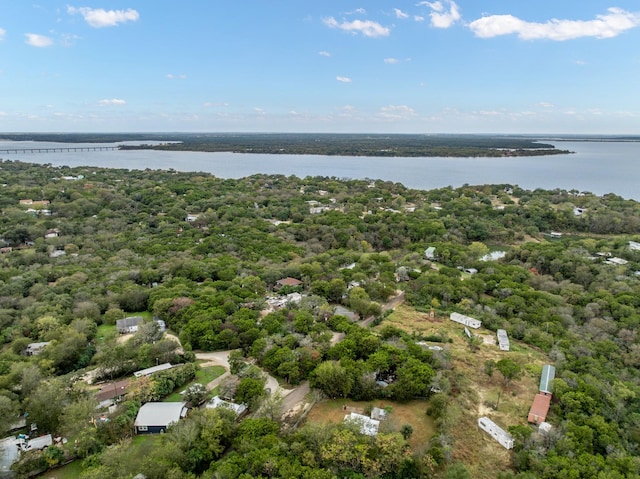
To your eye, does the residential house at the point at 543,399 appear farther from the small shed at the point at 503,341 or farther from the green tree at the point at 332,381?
the green tree at the point at 332,381

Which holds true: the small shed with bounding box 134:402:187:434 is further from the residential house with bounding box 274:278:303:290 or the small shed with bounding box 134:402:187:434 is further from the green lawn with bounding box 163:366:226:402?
the residential house with bounding box 274:278:303:290

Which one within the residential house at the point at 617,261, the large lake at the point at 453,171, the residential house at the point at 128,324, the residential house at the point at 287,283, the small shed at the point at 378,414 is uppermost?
the large lake at the point at 453,171

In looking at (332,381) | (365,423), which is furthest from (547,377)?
(332,381)

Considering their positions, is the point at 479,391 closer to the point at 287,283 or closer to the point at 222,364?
the point at 222,364

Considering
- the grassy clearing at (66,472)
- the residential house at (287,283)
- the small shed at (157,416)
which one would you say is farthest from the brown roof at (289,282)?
the grassy clearing at (66,472)

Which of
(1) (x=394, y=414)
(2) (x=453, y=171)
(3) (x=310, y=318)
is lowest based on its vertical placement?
(1) (x=394, y=414)

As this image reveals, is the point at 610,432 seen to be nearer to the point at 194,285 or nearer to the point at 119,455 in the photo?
the point at 119,455

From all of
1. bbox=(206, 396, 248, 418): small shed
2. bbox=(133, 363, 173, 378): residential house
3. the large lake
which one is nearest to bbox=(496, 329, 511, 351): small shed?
bbox=(206, 396, 248, 418): small shed
